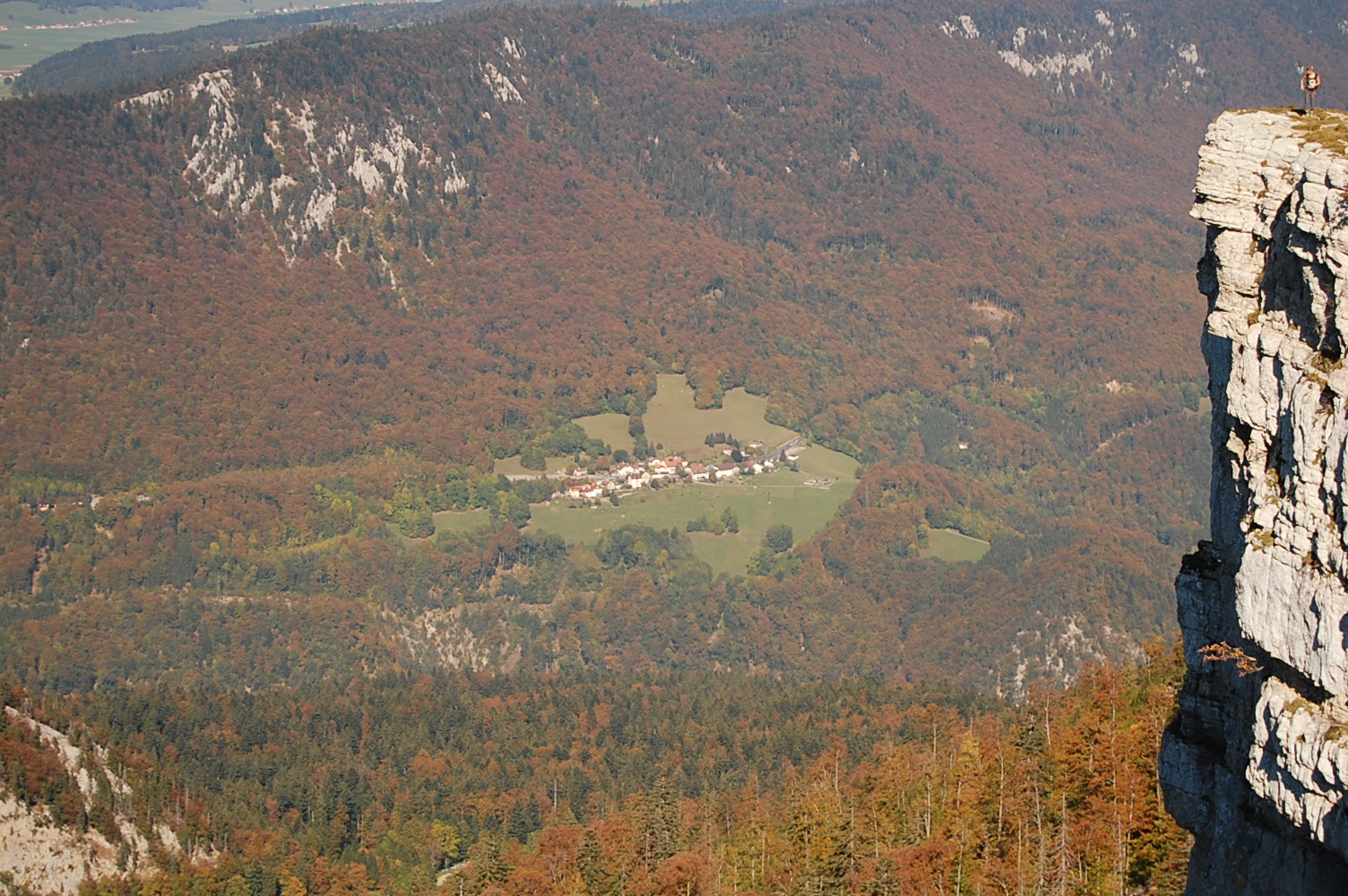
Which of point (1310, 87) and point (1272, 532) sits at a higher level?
point (1310, 87)

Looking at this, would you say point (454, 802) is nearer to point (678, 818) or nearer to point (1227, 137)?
point (678, 818)

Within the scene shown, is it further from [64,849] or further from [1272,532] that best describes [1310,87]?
[64,849]

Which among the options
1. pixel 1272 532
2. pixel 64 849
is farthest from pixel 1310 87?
pixel 64 849

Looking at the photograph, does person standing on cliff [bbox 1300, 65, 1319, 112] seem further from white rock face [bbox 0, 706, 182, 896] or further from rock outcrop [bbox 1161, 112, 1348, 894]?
white rock face [bbox 0, 706, 182, 896]

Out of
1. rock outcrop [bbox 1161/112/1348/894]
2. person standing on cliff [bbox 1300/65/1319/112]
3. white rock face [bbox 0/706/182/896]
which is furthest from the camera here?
white rock face [bbox 0/706/182/896]

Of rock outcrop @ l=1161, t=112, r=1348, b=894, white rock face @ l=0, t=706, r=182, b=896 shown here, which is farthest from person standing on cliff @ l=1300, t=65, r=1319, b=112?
white rock face @ l=0, t=706, r=182, b=896

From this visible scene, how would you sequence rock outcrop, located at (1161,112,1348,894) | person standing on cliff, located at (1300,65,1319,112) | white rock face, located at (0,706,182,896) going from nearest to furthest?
rock outcrop, located at (1161,112,1348,894)
person standing on cliff, located at (1300,65,1319,112)
white rock face, located at (0,706,182,896)

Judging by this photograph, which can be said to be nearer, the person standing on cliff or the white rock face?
the person standing on cliff

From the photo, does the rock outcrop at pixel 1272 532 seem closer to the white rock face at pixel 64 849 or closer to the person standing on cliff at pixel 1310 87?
the person standing on cliff at pixel 1310 87

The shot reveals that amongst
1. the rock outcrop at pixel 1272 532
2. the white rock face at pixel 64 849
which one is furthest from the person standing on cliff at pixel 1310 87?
the white rock face at pixel 64 849
